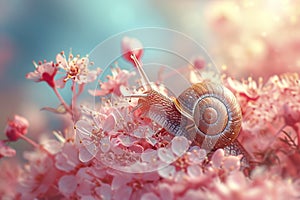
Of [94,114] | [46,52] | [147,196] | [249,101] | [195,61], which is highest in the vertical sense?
[46,52]

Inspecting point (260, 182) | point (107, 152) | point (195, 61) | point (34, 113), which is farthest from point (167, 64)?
point (34, 113)

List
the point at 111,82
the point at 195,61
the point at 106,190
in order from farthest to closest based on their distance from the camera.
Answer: the point at 195,61 < the point at 111,82 < the point at 106,190

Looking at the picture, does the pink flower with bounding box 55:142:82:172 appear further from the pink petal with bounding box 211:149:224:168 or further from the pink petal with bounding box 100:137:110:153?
the pink petal with bounding box 211:149:224:168

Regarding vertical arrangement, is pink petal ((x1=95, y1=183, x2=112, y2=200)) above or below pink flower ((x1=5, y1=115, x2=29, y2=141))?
below

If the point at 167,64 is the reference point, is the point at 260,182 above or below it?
below

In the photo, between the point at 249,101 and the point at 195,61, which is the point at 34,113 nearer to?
the point at 195,61

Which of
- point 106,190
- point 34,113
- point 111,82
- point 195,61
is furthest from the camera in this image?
point 34,113

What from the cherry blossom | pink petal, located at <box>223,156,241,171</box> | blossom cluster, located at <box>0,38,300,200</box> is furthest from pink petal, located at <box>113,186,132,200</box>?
the cherry blossom

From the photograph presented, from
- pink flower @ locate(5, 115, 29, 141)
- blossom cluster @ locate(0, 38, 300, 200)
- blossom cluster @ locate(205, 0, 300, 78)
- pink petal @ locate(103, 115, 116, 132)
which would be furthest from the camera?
blossom cluster @ locate(205, 0, 300, 78)
